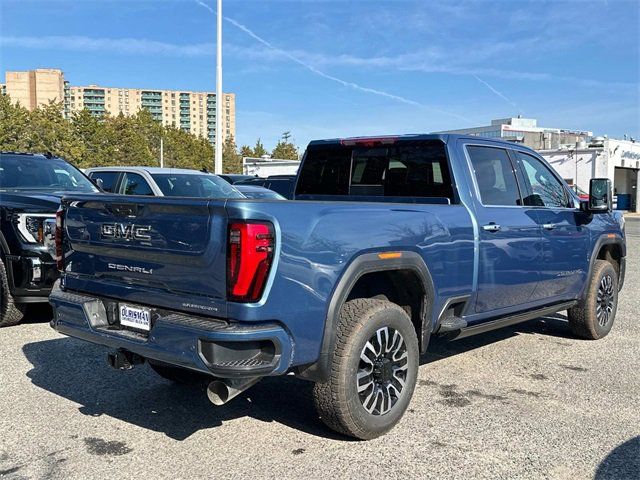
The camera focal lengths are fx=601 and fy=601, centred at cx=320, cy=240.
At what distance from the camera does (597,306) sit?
6.33 metres

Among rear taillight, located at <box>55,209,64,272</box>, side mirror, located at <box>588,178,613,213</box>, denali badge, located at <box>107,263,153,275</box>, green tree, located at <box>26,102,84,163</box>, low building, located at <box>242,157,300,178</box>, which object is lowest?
denali badge, located at <box>107,263,153,275</box>

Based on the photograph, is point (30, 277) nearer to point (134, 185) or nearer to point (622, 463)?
point (134, 185)

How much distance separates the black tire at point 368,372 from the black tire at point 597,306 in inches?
119

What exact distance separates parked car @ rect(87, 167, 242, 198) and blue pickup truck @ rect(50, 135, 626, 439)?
465 cm

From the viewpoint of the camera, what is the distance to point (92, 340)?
368cm

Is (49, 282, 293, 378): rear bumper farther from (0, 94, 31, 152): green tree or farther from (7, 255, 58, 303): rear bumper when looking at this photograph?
(0, 94, 31, 152): green tree

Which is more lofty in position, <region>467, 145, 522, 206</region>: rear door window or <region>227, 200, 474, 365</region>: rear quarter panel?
<region>467, 145, 522, 206</region>: rear door window

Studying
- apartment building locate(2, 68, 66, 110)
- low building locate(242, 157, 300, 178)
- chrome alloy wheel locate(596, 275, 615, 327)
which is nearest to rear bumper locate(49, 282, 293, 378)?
chrome alloy wheel locate(596, 275, 615, 327)

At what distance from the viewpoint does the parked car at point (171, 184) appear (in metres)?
9.62

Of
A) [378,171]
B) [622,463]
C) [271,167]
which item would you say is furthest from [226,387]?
[271,167]

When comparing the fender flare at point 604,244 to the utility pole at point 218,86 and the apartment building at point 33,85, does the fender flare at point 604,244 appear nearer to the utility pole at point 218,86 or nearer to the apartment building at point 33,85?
the utility pole at point 218,86

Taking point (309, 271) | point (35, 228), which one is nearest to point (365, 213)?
point (309, 271)

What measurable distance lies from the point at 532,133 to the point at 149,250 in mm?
57340

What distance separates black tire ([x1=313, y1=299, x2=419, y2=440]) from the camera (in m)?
3.49
